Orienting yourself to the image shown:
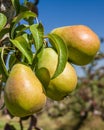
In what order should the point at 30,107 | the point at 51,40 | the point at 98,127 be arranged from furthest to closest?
1. the point at 98,127
2. the point at 51,40
3. the point at 30,107

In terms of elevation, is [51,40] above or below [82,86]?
above

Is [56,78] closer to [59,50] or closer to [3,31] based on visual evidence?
[59,50]

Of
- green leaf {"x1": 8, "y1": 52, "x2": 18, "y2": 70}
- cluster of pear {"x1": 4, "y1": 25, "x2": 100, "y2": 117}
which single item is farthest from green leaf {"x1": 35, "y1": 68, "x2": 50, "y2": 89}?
green leaf {"x1": 8, "y1": 52, "x2": 18, "y2": 70}

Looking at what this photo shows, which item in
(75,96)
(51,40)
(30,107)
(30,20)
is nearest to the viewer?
(30,107)

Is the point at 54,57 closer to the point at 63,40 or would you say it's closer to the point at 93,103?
the point at 63,40

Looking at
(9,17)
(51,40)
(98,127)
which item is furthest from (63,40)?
(98,127)

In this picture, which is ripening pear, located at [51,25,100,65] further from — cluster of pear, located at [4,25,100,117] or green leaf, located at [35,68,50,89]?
green leaf, located at [35,68,50,89]

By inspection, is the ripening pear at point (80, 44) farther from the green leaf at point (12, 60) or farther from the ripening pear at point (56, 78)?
the green leaf at point (12, 60)

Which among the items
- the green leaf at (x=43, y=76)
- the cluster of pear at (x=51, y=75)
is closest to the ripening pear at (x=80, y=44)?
the cluster of pear at (x=51, y=75)
